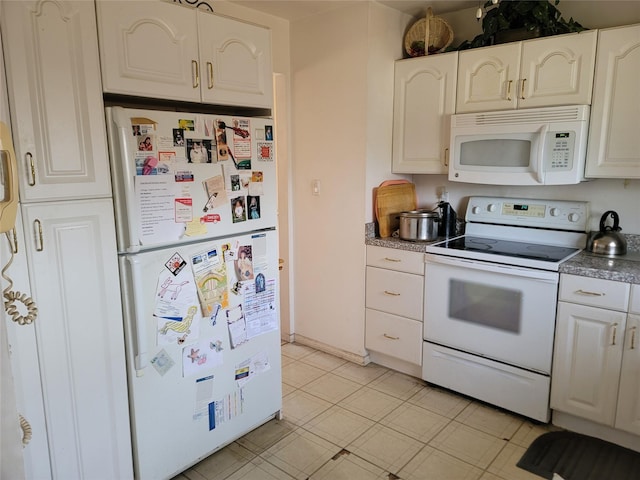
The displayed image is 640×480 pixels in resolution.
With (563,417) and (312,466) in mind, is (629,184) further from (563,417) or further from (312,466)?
(312,466)

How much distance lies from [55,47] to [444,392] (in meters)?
2.70

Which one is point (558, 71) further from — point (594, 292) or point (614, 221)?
point (594, 292)

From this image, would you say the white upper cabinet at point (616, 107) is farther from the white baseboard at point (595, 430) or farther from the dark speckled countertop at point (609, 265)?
the white baseboard at point (595, 430)

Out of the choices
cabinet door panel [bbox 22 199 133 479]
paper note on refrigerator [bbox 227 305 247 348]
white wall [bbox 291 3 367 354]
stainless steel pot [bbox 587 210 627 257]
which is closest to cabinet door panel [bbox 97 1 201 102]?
cabinet door panel [bbox 22 199 133 479]

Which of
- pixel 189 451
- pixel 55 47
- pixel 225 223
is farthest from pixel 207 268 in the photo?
pixel 55 47

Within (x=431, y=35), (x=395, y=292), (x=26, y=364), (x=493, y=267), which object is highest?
(x=431, y=35)

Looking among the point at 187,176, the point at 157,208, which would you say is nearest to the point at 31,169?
the point at 157,208

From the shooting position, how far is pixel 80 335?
173 cm

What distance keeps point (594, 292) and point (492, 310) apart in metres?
0.53

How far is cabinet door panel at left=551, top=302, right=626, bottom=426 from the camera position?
2.25m

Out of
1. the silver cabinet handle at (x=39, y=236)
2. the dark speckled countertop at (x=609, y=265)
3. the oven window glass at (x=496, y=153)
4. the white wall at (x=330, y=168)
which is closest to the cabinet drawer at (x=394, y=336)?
the white wall at (x=330, y=168)

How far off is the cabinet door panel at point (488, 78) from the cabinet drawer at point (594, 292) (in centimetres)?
106

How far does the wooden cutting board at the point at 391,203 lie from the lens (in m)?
3.15

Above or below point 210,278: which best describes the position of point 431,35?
above
